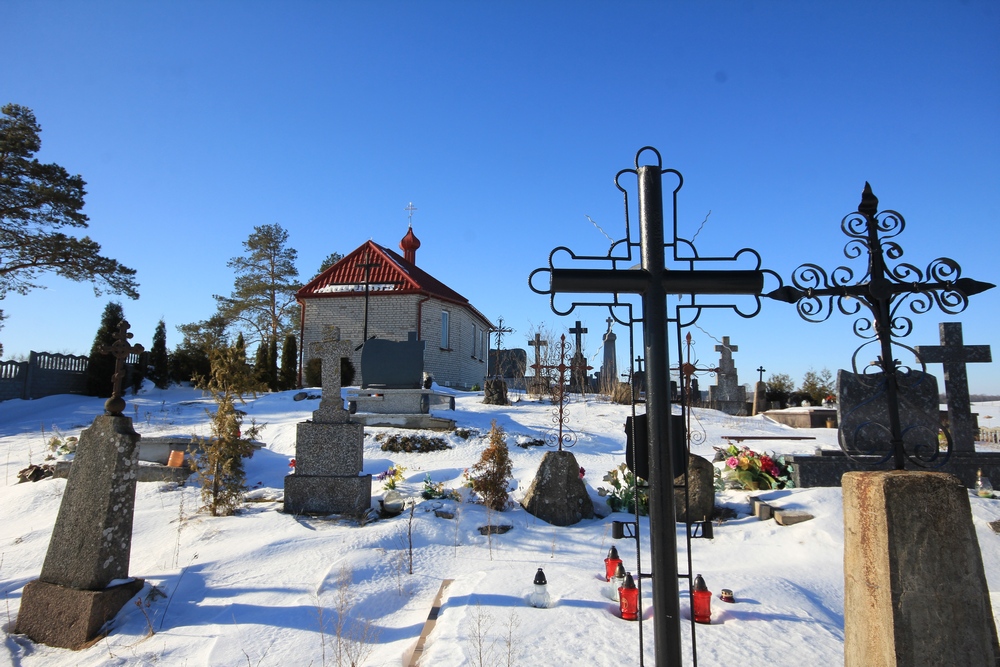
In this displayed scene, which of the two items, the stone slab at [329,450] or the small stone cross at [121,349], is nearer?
the small stone cross at [121,349]

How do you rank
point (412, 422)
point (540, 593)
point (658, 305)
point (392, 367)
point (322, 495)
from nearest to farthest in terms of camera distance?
point (658, 305) < point (540, 593) < point (322, 495) < point (412, 422) < point (392, 367)

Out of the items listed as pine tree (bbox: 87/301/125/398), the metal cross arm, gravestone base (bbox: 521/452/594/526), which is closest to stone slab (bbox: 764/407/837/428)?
gravestone base (bbox: 521/452/594/526)

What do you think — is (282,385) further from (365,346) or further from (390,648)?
(390,648)

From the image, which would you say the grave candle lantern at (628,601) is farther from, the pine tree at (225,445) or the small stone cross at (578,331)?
the small stone cross at (578,331)

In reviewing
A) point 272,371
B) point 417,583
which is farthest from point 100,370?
point 417,583

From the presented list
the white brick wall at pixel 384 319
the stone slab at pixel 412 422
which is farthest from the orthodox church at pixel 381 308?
the stone slab at pixel 412 422

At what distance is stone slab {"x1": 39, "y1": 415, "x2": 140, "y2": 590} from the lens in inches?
179

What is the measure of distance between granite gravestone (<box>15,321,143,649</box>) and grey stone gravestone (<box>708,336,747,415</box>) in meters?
19.3

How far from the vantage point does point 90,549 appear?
4.56 m

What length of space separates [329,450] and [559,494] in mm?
2885

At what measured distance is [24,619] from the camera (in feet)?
14.7

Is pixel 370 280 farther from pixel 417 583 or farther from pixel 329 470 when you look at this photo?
pixel 417 583

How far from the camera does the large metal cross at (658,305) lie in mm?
2236

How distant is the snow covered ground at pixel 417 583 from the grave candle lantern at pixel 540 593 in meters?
0.08
